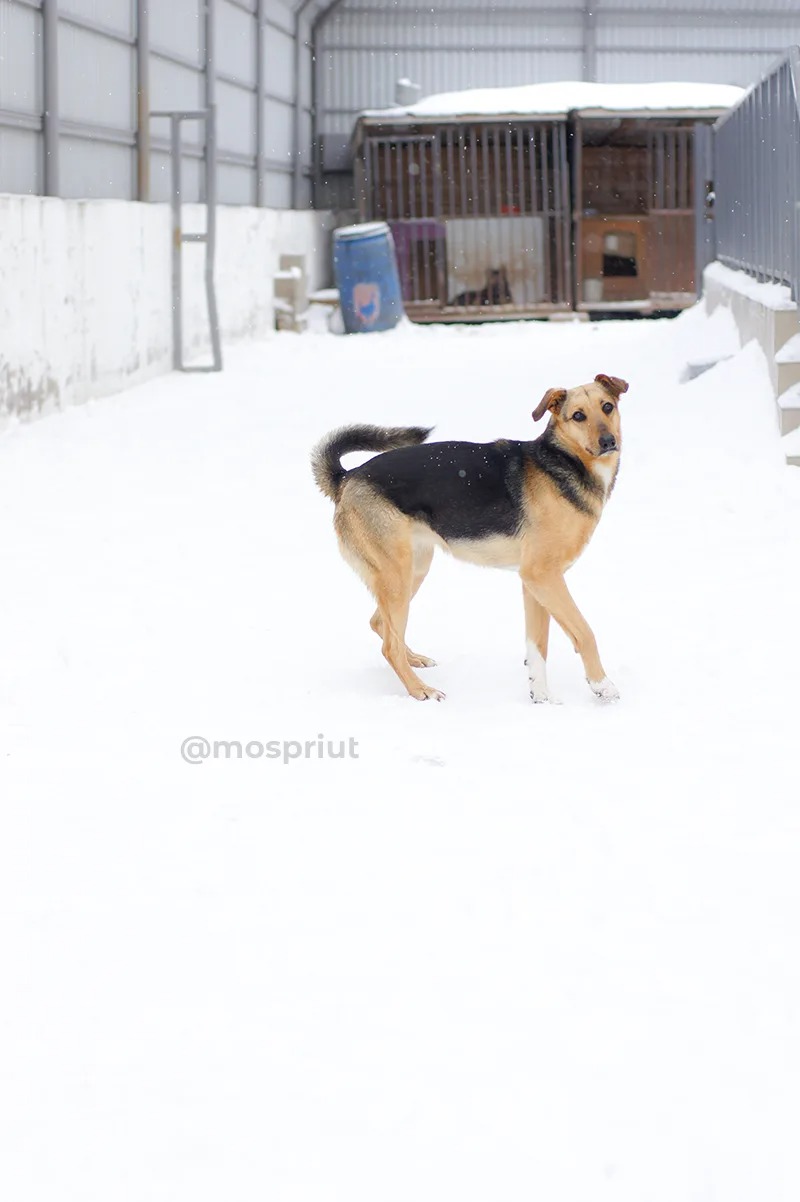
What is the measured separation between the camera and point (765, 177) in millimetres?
10406

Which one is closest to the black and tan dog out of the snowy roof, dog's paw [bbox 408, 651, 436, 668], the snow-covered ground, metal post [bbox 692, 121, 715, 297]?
the snow-covered ground

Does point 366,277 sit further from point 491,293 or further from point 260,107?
point 491,293

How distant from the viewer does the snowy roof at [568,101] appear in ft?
76.8

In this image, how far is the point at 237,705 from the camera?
509 centimetres

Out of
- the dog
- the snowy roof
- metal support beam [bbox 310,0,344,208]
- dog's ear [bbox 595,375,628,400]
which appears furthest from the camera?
metal support beam [bbox 310,0,344,208]

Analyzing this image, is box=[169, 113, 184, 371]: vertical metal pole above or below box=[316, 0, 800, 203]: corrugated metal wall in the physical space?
below

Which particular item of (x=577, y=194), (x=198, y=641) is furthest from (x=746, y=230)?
(x=577, y=194)

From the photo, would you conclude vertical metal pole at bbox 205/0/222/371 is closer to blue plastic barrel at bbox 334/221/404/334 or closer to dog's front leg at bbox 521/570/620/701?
blue plastic barrel at bbox 334/221/404/334

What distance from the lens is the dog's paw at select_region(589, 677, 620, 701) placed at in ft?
16.6

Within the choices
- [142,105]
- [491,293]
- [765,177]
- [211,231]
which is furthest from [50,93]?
[491,293]

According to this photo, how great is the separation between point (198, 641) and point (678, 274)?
65.7ft

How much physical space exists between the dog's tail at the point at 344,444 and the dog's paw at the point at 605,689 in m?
0.99

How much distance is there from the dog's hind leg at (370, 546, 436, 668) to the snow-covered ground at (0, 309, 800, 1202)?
13cm

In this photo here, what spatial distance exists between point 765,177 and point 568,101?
14.2 m
